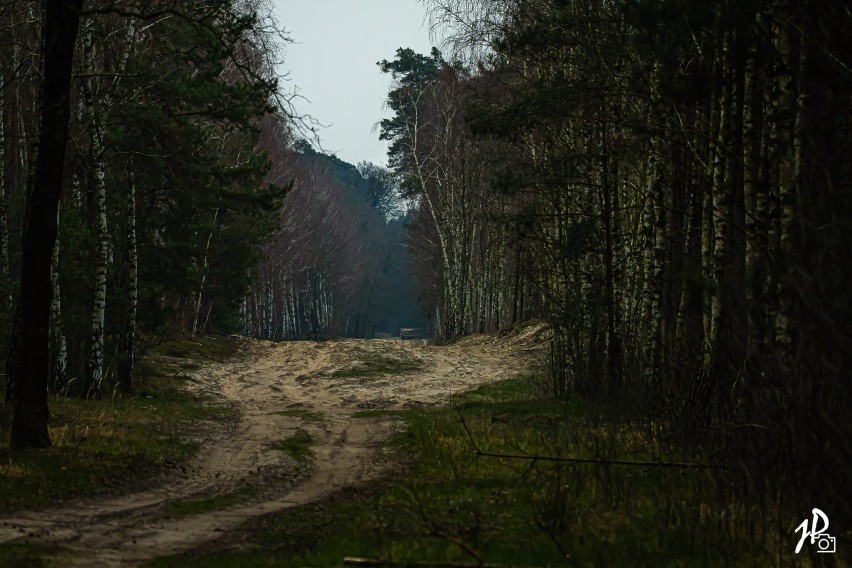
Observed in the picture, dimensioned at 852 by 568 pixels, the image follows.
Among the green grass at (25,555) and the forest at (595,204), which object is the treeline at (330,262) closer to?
the forest at (595,204)

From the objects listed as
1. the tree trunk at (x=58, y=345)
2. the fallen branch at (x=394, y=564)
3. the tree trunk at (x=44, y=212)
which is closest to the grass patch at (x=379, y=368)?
the tree trunk at (x=58, y=345)

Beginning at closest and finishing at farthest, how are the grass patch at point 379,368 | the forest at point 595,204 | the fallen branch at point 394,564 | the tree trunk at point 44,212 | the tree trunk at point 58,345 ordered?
the fallen branch at point 394,564 → the forest at point 595,204 → the tree trunk at point 44,212 → the tree trunk at point 58,345 → the grass patch at point 379,368

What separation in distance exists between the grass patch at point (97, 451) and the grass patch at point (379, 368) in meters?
7.59

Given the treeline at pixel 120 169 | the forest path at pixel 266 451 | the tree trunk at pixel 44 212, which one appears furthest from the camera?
the treeline at pixel 120 169

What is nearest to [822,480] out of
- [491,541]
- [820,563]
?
[820,563]

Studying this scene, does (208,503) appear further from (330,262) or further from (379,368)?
(330,262)

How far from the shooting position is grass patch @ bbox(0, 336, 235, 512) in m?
8.43

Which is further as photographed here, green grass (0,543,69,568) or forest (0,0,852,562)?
forest (0,0,852,562)

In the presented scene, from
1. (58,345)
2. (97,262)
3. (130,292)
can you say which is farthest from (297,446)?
(130,292)

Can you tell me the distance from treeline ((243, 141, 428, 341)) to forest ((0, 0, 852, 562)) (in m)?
8.99

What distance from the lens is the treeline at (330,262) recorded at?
161 ft

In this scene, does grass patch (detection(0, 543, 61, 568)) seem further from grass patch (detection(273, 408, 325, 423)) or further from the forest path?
grass patch (detection(273, 408, 325, 423))

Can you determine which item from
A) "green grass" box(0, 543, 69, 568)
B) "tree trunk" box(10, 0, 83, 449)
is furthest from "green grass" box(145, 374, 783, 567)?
"tree trunk" box(10, 0, 83, 449)

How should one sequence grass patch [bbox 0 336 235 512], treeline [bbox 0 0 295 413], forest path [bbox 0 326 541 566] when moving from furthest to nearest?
treeline [bbox 0 0 295 413]
grass patch [bbox 0 336 235 512]
forest path [bbox 0 326 541 566]
